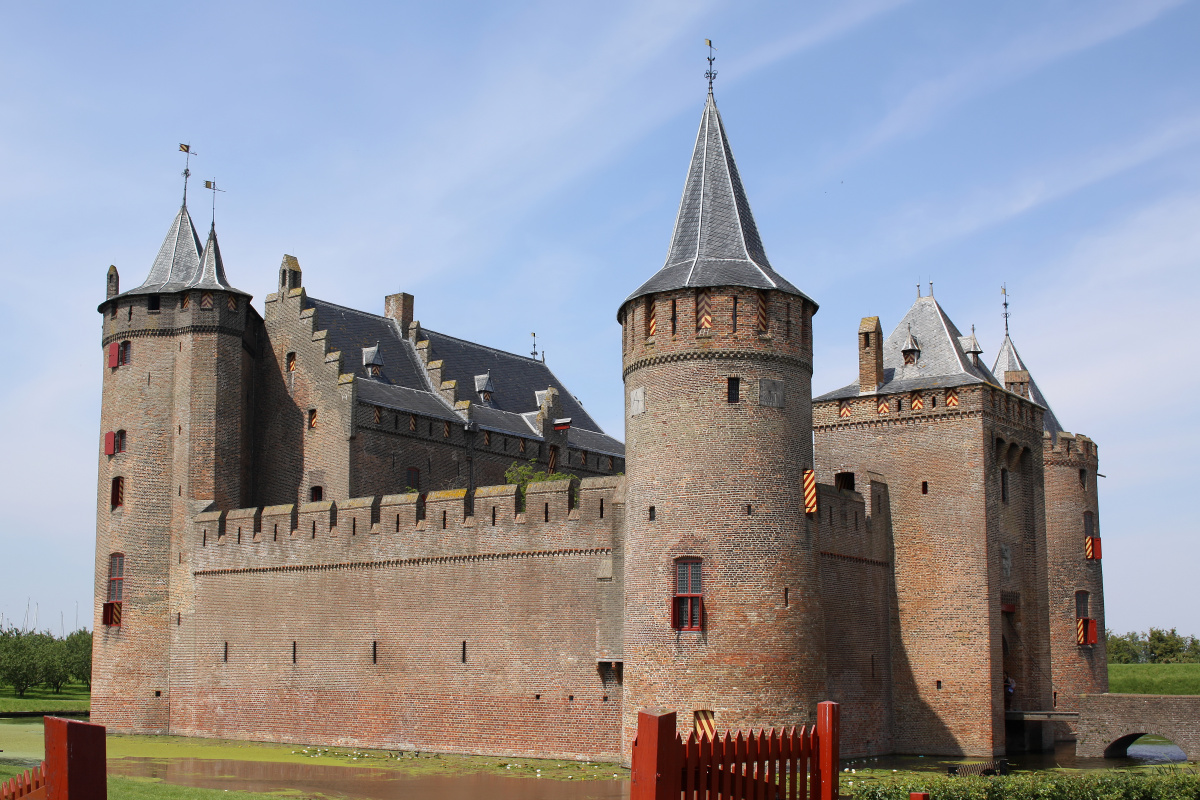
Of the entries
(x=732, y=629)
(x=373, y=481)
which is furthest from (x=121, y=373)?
(x=732, y=629)

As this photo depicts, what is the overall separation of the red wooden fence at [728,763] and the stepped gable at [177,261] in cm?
2544

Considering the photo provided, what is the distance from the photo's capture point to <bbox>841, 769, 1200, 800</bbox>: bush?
1284 centimetres

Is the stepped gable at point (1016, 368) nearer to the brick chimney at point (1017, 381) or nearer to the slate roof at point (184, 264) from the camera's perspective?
the brick chimney at point (1017, 381)

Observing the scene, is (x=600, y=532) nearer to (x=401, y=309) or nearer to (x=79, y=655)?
(x=401, y=309)

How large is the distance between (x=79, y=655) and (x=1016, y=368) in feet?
135

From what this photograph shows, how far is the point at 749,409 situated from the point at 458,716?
910 centimetres

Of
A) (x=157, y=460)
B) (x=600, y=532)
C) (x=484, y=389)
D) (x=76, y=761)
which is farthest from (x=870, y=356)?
(x=76, y=761)

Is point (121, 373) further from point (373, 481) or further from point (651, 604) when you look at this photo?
point (651, 604)

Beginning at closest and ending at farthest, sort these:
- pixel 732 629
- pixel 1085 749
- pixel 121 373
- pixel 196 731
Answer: pixel 732 629, pixel 1085 749, pixel 196 731, pixel 121 373

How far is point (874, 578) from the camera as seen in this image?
85.5 feet

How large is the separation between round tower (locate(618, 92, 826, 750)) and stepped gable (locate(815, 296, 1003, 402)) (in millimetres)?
5743

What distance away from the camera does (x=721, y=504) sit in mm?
20938

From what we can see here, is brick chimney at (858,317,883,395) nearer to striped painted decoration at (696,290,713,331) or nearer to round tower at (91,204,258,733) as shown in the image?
striped painted decoration at (696,290,713,331)

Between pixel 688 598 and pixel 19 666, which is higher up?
pixel 688 598
